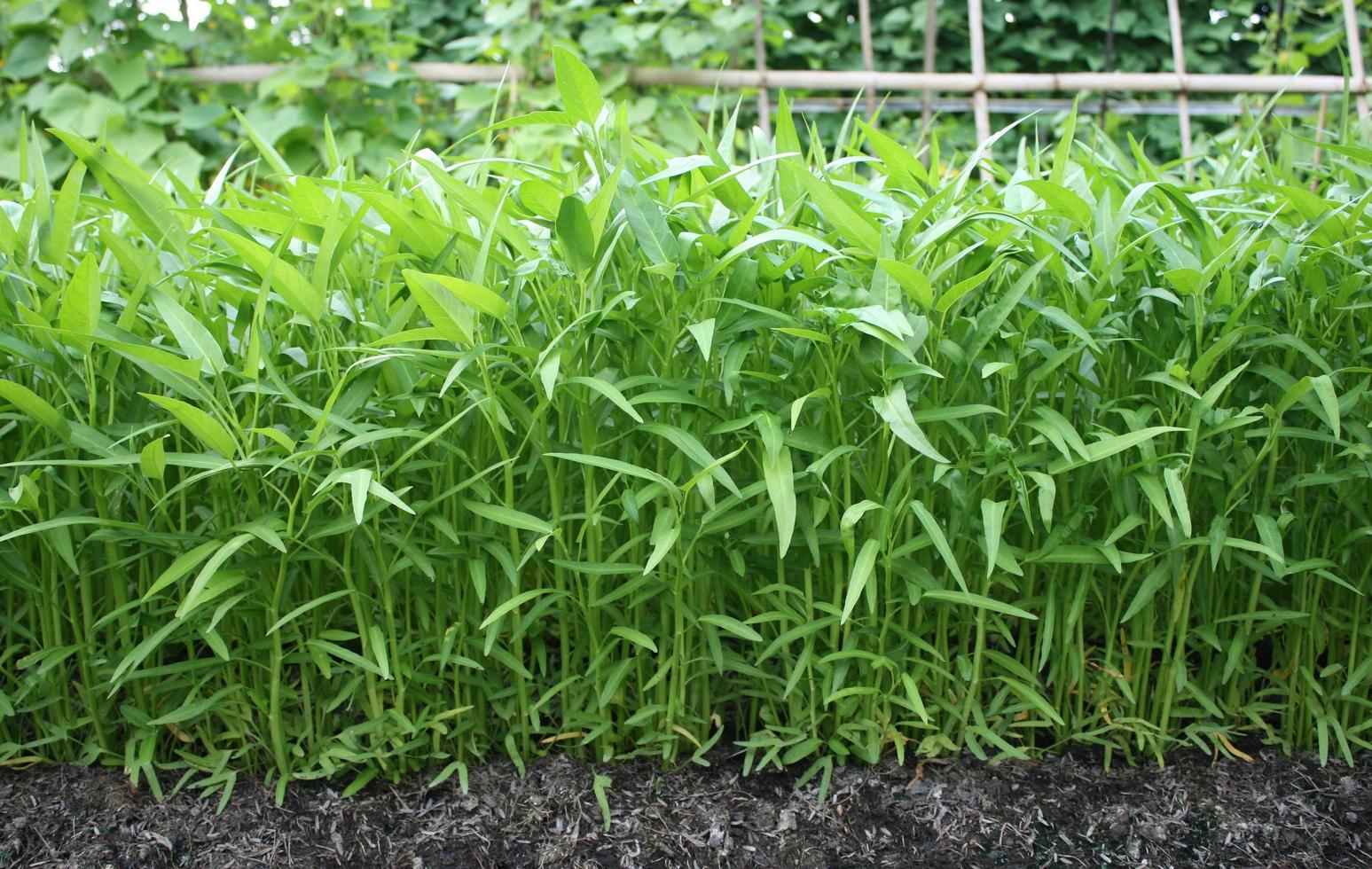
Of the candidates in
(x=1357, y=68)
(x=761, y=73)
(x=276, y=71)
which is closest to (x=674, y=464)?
(x=761, y=73)

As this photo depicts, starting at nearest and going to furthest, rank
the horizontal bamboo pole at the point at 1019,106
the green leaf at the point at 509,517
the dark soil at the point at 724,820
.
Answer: the green leaf at the point at 509,517 → the dark soil at the point at 724,820 → the horizontal bamboo pole at the point at 1019,106

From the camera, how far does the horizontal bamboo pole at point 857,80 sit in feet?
12.5

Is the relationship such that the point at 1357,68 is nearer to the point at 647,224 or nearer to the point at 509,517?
the point at 647,224

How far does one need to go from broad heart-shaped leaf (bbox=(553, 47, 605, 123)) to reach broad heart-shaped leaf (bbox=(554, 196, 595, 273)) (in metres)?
0.13

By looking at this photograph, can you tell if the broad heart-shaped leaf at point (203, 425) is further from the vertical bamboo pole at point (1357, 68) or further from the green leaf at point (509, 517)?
the vertical bamboo pole at point (1357, 68)

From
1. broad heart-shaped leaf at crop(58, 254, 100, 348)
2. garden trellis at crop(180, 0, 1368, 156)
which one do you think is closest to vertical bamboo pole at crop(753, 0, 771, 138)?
garden trellis at crop(180, 0, 1368, 156)

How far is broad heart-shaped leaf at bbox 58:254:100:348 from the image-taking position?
1.04 meters

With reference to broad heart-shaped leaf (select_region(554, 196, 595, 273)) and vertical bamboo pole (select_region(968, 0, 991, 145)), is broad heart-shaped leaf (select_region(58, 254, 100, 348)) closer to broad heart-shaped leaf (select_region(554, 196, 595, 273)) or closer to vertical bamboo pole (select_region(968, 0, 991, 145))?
broad heart-shaped leaf (select_region(554, 196, 595, 273))

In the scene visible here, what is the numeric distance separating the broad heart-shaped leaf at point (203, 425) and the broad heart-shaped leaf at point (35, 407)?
117 millimetres

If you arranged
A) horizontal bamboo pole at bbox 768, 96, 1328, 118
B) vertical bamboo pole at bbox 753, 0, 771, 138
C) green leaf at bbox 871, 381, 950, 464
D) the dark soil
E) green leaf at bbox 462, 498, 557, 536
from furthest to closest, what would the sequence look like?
horizontal bamboo pole at bbox 768, 96, 1328, 118, vertical bamboo pole at bbox 753, 0, 771, 138, the dark soil, green leaf at bbox 462, 498, 557, 536, green leaf at bbox 871, 381, 950, 464

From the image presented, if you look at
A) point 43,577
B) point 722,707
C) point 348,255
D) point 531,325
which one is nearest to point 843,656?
point 722,707

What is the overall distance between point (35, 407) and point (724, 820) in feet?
2.85

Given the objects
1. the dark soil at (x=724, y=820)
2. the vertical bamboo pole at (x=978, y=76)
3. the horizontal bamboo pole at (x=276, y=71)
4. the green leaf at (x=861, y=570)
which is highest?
the horizontal bamboo pole at (x=276, y=71)

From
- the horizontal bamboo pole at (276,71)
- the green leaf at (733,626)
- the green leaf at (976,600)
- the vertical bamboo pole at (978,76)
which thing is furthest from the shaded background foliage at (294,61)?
the green leaf at (976,600)
